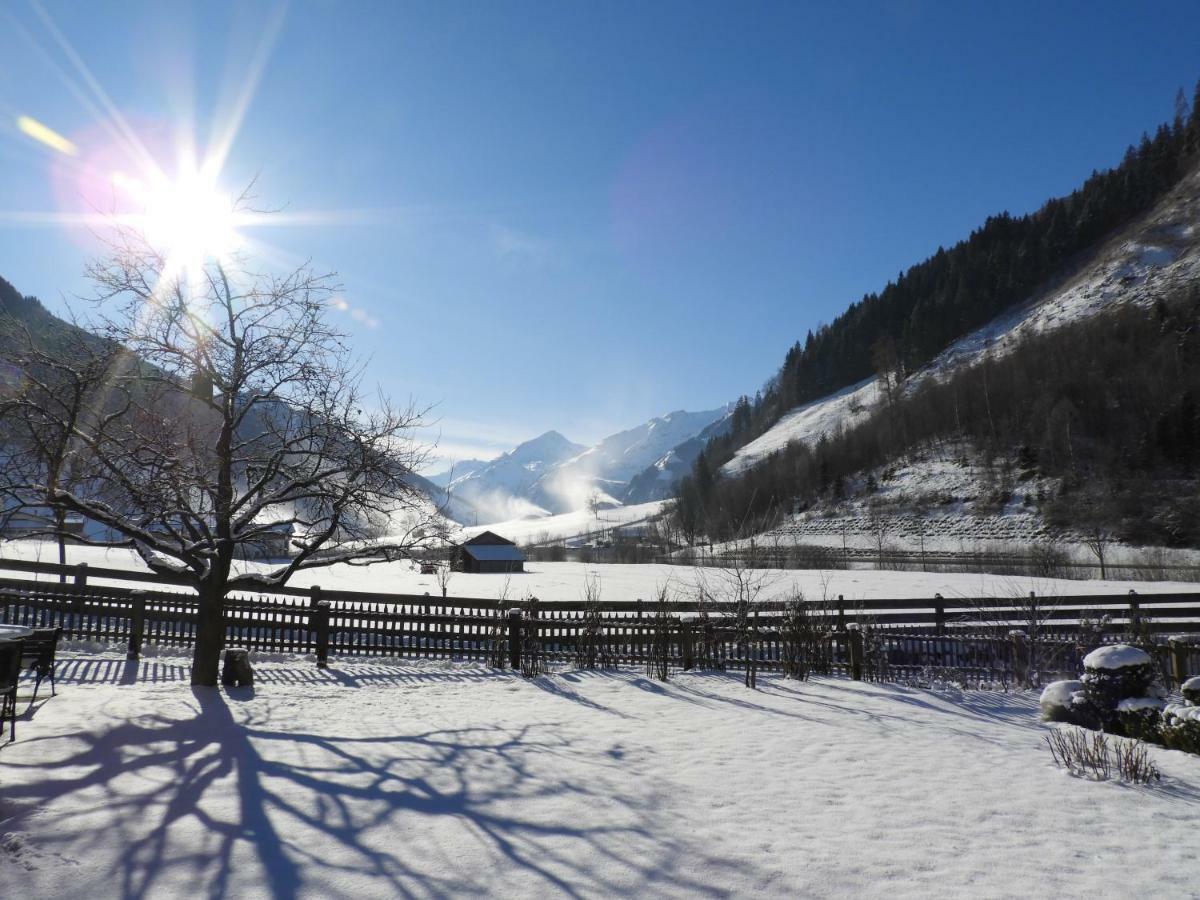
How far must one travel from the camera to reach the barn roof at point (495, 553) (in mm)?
58656

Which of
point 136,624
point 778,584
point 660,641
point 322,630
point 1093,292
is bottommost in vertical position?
point 778,584

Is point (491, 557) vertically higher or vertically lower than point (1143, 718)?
higher

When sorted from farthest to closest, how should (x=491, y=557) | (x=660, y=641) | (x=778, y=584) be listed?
1. (x=491, y=557)
2. (x=778, y=584)
3. (x=660, y=641)

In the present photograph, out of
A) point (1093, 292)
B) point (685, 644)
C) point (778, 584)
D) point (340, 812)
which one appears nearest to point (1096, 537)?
point (778, 584)

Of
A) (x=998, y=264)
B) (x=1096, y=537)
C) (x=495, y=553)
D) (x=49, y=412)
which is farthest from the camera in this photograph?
(x=998, y=264)

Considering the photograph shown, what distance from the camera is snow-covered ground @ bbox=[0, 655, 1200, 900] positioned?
4309mm

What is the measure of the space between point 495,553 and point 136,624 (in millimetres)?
48249

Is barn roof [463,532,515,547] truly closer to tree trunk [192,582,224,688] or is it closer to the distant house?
the distant house

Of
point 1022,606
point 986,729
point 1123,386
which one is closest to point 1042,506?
point 1123,386

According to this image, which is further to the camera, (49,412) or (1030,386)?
(1030,386)

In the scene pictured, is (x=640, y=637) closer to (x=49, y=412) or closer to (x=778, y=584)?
(x=49, y=412)

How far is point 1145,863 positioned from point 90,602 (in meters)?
17.7

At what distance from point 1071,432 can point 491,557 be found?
57.5 metres

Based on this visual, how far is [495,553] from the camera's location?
199 ft
